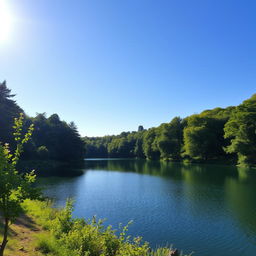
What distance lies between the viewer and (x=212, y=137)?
70.2m

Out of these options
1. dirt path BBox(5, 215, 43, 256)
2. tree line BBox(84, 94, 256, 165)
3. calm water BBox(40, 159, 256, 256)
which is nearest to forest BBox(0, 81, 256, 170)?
tree line BBox(84, 94, 256, 165)

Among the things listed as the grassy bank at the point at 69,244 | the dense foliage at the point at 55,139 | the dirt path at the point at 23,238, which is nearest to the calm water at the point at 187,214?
the grassy bank at the point at 69,244

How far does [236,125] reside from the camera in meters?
58.9

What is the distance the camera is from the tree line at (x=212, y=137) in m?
54.0

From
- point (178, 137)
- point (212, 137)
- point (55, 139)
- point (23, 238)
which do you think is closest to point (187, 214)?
point (23, 238)

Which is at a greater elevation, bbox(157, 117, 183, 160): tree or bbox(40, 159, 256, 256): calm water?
bbox(157, 117, 183, 160): tree

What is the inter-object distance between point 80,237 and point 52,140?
245ft

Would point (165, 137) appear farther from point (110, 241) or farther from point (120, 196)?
point (110, 241)

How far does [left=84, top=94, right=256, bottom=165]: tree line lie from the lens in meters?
54.0

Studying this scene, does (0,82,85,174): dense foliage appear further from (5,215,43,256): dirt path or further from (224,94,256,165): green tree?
(5,215,43,256): dirt path

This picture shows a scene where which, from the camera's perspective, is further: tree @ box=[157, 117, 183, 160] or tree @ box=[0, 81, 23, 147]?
tree @ box=[157, 117, 183, 160]

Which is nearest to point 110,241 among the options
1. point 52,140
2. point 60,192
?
point 60,192

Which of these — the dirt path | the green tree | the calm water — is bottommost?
the calm water

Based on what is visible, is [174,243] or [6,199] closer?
[6,199]
